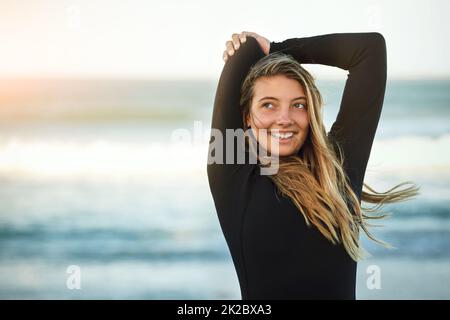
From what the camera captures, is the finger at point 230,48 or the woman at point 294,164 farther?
the finger at point 230,48

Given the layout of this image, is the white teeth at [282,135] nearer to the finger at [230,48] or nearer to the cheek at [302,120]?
the cheek at [302,120]

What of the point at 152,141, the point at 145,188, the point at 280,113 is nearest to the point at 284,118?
the point at 280,113

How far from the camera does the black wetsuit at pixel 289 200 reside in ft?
6.39

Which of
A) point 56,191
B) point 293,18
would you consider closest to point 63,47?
point 56,191

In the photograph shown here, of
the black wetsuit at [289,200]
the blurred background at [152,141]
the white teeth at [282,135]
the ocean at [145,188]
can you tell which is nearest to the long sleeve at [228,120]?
the black wetsuit at [289,200]

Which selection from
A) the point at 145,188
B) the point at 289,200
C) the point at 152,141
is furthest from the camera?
the point at 152,141

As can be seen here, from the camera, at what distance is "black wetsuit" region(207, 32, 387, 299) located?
1.95m

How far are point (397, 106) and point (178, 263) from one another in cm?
208

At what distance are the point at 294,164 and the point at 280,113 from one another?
0.18m

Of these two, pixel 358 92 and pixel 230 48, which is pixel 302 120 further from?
pixel 230 48

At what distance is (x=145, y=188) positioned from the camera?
430 cm

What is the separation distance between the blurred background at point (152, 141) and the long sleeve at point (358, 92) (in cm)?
158
